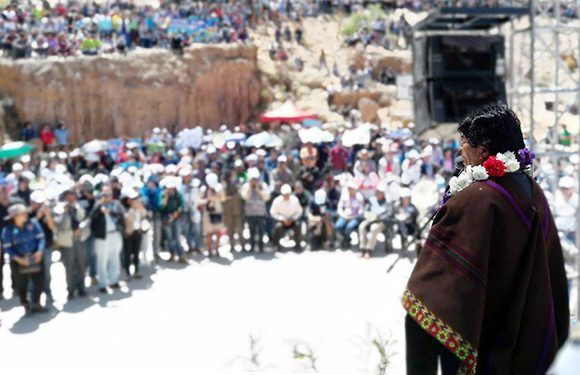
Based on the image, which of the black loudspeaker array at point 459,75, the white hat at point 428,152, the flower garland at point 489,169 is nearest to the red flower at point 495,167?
the flower garland at point 489,169

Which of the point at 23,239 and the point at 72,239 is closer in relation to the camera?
the point at 23,239

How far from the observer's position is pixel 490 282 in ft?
9.16

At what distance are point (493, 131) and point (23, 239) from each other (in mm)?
7858

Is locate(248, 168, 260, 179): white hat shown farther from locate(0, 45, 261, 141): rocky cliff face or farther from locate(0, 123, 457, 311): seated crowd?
locate(0, 45, 261, 141): rocky cliff face

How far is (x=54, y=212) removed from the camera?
11.0 m

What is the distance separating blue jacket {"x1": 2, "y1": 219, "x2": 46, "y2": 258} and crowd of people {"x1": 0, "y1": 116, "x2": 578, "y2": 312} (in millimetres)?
11

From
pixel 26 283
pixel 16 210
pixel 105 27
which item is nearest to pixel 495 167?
pixel 16 210

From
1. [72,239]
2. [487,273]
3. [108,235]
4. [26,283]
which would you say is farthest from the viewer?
[108,235]

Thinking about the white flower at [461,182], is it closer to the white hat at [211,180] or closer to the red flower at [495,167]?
the red flower at [495,167]

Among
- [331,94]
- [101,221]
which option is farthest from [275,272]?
[331,94]

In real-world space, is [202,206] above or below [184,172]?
below

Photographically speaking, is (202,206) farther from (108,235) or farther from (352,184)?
(108,235)

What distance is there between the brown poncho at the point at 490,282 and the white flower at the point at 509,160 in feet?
0.10

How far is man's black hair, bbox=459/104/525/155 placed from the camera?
2.92m
